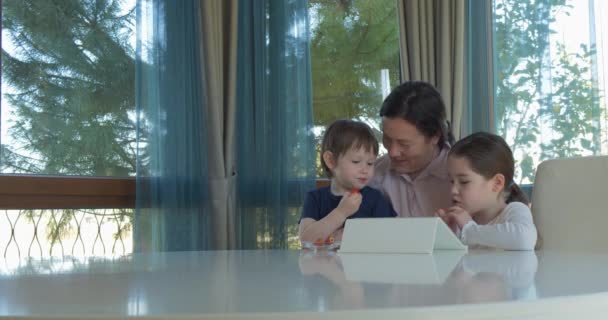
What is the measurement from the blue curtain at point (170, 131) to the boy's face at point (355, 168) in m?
1.23

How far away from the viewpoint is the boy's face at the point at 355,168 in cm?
241

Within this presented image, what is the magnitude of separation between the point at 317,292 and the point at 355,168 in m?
1.80

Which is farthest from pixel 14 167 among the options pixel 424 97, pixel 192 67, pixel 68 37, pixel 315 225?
pixel 424 97

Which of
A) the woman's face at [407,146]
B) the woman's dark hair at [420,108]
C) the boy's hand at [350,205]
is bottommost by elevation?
the boy's hand at [350,205]

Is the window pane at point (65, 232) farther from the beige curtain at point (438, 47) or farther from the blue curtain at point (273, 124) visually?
the beige curtain at point (438, 47)

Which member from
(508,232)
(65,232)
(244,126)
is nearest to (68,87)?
(65,232)

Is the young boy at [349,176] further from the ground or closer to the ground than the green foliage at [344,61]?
closer to the ground

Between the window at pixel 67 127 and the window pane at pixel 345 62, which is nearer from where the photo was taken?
the window at pixel 67 127

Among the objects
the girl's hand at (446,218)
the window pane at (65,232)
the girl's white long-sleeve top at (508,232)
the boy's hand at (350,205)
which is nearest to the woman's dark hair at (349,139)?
the boy's hand at (350,205)

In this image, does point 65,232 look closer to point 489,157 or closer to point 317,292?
point 489,157

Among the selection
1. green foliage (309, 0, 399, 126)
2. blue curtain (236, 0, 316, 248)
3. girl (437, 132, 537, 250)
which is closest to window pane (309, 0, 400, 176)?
green foliage (309, 0, 399, 126)

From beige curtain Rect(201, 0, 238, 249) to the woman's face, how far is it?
1.22 metres

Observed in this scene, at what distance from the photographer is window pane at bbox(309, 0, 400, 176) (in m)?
3.86

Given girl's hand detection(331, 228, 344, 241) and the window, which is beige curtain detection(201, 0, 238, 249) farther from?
girl's hand detection(331, 228, 344, 241)
